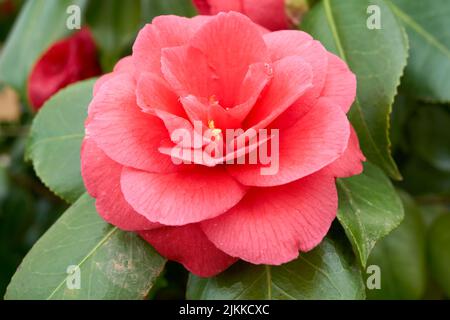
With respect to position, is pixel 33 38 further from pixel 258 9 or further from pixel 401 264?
pixel 401 264

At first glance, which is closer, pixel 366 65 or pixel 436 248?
pixel 366 65

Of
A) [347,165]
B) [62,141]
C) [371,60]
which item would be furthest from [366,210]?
[62,141]

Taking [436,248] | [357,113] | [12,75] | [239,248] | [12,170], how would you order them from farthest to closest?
[12,170]
[12,75]
[436,248]
[357,113]
[239,248]

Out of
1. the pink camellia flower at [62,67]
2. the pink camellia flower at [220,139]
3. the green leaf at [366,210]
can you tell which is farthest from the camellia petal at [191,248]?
the pink camellia flower at [62,67]

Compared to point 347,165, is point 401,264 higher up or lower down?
lower down

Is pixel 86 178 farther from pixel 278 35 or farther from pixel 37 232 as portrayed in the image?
pixel 37 232

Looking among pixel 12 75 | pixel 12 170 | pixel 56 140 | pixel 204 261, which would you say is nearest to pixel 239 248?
pixel 204 261
